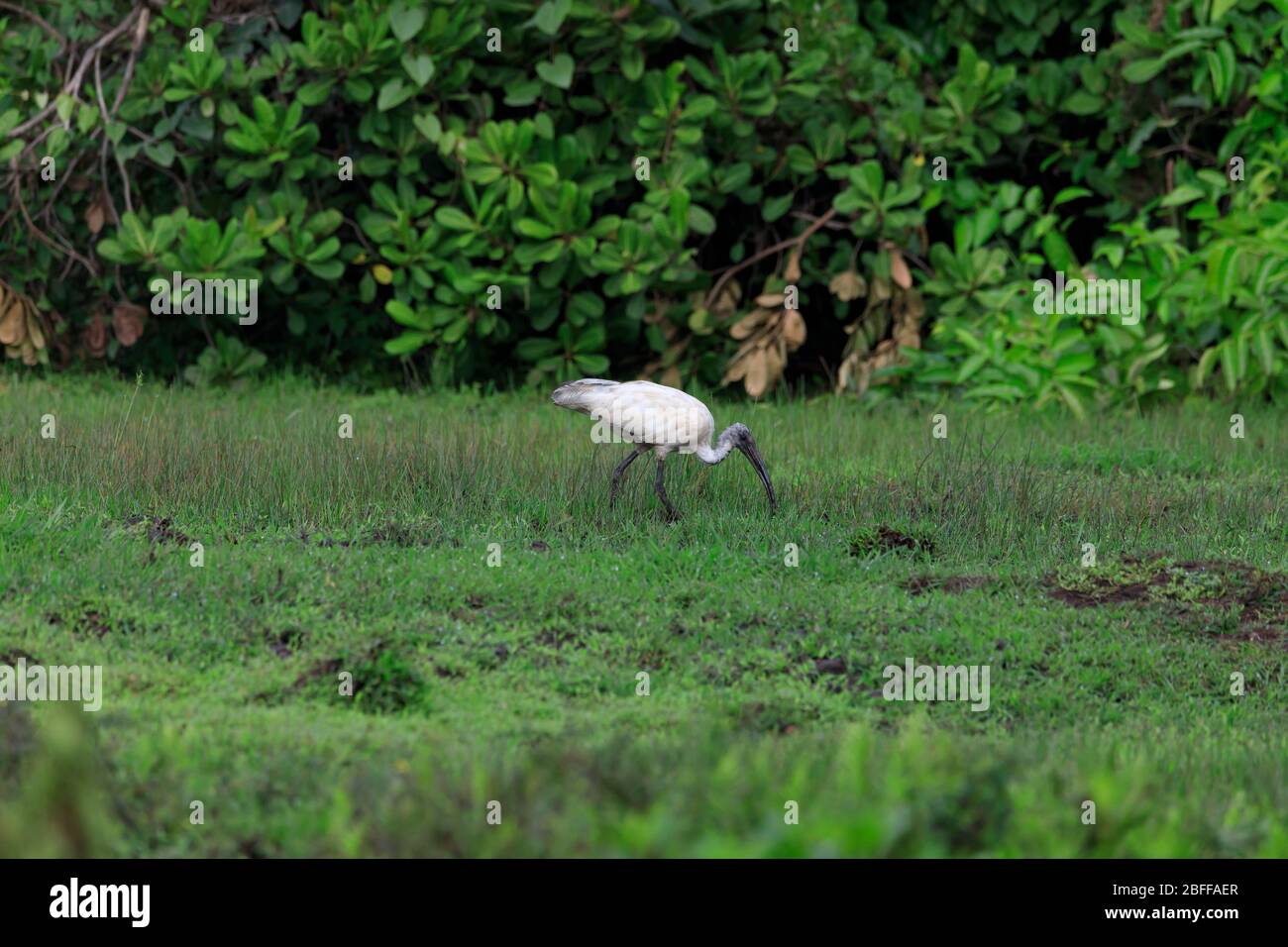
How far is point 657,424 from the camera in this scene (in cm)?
907

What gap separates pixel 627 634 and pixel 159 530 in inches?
102

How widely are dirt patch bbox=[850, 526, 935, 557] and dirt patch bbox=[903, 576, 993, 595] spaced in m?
0.41

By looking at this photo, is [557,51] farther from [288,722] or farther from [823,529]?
[288,722]

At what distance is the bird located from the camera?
911 centimetres

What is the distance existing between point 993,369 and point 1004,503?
11.5ft

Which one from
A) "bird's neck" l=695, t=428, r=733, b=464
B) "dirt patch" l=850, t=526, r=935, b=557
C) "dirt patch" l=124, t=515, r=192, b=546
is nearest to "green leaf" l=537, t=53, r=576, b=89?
"bird's neck" l=695, t=428, r=733, b=464

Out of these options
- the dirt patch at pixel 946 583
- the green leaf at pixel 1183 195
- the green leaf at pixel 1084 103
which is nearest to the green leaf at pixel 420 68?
the green leaf at pixel 1084 103

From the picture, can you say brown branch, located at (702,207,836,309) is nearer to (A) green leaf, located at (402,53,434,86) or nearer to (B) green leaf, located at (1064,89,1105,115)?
(B) green leaf, located at (1064,89,1105,115)

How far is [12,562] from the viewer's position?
26.0ft

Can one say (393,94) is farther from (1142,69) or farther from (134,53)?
(1142,69)

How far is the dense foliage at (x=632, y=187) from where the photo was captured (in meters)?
13.0

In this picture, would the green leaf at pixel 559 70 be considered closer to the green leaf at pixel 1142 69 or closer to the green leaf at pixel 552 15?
the green leaf at pixel 552 15
